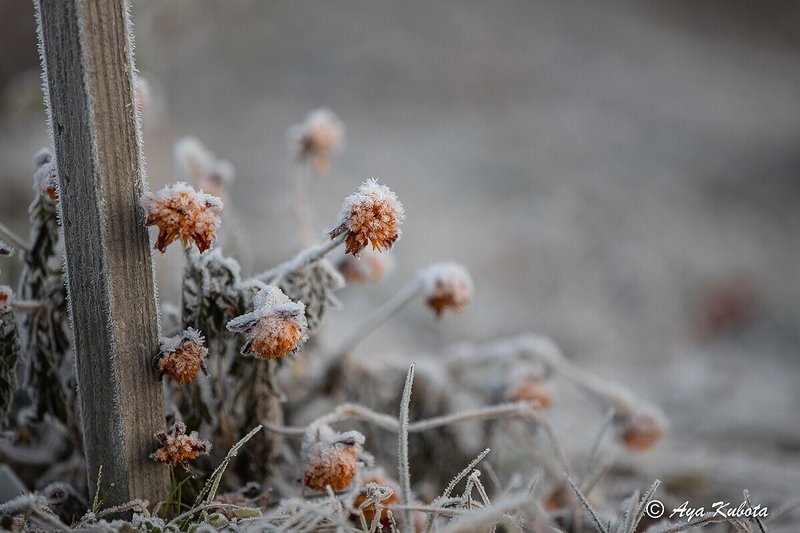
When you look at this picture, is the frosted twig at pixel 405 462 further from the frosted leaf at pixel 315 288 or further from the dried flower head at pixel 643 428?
the dried flower head at pixel 643 428

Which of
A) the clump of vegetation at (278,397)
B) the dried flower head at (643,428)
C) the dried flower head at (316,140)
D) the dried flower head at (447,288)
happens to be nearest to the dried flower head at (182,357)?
the clump of vegetation at (278,397)

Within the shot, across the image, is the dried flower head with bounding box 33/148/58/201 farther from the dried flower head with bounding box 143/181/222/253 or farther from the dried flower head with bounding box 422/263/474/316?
the dried flower head with bounding box 422/263/474/316

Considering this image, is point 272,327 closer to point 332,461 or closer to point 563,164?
point 332,461

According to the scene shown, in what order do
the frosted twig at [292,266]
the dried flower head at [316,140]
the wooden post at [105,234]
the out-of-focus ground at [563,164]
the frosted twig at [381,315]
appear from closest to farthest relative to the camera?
the wooden post at [105,234] < the frosted twig at [292,266] < the frosted twig at [381,315] < the dried flower head at [316,140] < the out-of-focus ground at [563,164]

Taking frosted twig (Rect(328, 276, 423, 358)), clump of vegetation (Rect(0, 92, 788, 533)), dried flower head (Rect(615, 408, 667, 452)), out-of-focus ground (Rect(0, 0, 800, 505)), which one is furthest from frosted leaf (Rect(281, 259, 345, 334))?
dried flower head (Rect(615, 408, 667, 452))

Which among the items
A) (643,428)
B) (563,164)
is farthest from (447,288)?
(563,164)

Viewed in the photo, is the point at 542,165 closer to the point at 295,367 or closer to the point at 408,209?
the point at 408,209
